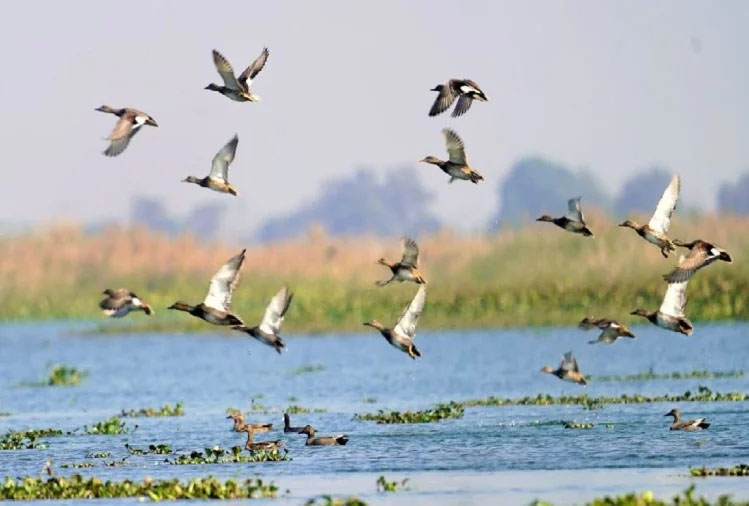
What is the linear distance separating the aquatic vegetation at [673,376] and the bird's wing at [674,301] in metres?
19.0

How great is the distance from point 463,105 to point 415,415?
9.36 m

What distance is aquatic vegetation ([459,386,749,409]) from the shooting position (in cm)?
4384

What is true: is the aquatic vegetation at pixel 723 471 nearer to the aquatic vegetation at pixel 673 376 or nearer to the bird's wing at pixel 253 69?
the bird's wing at pixel 253 69

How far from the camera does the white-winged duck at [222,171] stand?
3469 cm

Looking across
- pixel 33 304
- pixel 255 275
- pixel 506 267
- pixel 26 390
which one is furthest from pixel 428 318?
pixel 33 304

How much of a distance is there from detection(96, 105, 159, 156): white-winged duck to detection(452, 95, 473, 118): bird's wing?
5530 mm

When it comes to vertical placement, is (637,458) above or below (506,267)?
below

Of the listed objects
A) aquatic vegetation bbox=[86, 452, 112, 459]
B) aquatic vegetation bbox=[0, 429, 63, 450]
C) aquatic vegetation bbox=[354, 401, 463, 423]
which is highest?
aquatic vegetation bbox=[354, 401, 463, 423]

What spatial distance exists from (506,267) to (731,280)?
36.4 feet

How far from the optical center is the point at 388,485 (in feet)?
96.7

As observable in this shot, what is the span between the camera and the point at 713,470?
3012 centimetres

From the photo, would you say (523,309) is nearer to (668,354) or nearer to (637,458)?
(668,354)

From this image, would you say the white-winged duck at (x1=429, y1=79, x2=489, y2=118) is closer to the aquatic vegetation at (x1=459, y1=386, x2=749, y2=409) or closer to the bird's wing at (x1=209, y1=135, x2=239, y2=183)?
the bird's wing at (x1=209, y1=135, x2=239, y2=183)

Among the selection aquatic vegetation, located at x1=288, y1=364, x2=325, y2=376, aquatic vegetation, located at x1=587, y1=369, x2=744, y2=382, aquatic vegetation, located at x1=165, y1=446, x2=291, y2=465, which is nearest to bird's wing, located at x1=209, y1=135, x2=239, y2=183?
aquatic vegetation, located at x1=165, y1=446, x2=291, y2=465
